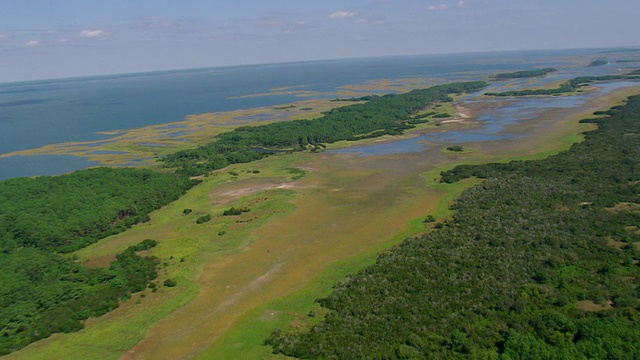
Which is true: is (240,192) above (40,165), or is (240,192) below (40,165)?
below

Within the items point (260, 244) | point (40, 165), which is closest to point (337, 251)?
point (260, 244)

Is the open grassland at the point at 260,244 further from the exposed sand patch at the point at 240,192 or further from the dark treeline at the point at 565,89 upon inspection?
the dark treeline at the point at 565,89

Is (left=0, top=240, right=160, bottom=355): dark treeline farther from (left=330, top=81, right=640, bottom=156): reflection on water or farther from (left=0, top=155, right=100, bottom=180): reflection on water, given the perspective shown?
(left=330, top=81, right=640, bottom=156): reflection on water

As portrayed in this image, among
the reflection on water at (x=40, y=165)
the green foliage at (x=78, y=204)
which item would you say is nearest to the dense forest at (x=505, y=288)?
the green foliage at (x=78, y=204)

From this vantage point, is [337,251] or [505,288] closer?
[505,288]

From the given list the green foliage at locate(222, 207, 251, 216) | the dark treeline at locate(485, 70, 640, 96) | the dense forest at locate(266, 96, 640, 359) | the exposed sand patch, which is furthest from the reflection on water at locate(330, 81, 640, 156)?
the dense forest at locate(266, 96, 640, 359)

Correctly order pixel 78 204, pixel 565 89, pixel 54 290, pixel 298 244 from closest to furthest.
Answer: pixel 54 290 → pixel 298 244 → pixel 78 204 → pixel 565 89

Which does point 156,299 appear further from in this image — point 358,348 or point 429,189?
point 429,189

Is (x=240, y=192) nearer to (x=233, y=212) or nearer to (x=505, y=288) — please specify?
(x=233, y=212)
